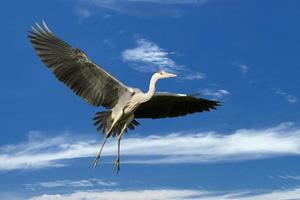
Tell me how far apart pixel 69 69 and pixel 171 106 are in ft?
11.7

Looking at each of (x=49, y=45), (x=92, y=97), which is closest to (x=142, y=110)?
(x=92, y=97)

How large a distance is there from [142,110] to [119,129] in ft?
3.32

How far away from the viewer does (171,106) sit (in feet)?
71.6

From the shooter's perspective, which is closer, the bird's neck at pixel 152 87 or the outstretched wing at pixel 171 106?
the bird's neck at pixel 152 87

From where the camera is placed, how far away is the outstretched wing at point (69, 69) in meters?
19.9

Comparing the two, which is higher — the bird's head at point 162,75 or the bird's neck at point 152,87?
the bird's head at point 162,75

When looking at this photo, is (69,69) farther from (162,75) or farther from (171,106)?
(171,106)

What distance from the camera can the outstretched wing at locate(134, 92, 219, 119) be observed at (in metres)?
21.2

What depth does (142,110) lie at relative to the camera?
21.6 metres

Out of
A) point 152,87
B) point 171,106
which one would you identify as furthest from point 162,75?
point 171,106

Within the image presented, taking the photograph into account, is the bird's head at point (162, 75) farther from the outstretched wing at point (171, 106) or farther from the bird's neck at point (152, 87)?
the outstretched wing at point (171, 106)

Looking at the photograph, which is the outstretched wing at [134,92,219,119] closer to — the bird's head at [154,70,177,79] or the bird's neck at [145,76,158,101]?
the bird's neck at [145,76,158,101]

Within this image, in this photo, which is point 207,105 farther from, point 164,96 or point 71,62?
point 71,62

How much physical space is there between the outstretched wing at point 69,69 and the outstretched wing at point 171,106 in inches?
56.8
